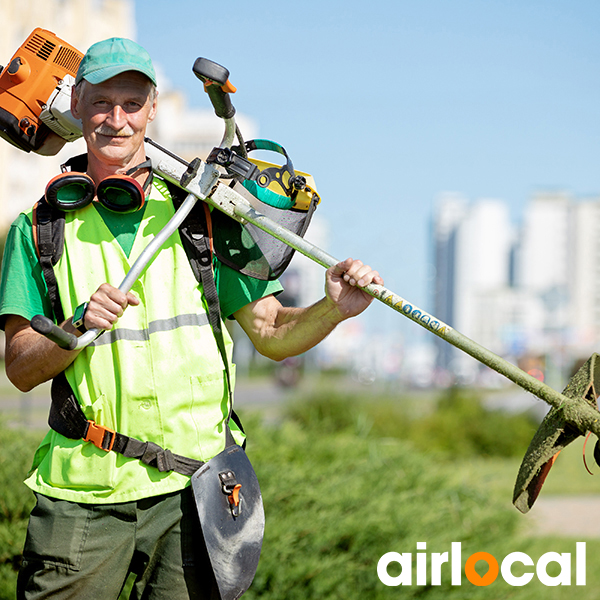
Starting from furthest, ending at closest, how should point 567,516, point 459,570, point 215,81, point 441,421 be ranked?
point 441,421
point 567,516
point 459,570
point 215,81

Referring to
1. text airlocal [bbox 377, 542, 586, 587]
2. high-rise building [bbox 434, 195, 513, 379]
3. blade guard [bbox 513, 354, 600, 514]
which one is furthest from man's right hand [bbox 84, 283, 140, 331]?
high-rise building [bbox 434, 195, 513, 379]

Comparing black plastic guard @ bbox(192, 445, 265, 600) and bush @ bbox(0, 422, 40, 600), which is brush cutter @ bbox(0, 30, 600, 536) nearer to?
black plastic guard @ bbox(192, 445, 265, 600)

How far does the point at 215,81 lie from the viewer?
2156 millimetres

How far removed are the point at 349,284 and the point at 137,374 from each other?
630 millimetres

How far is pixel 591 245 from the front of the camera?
119 metres

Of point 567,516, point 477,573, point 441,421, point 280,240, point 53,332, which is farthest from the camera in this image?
point 441,421

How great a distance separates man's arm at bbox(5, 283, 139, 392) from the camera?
2047 millimetres

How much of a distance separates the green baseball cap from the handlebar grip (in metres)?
0.72

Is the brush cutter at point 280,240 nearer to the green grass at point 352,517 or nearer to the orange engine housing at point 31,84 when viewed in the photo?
the orange engine housing at point 31,84

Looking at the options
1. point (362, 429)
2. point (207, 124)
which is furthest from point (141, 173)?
point (207, 124)

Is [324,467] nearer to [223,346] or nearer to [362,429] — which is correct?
[362,429]

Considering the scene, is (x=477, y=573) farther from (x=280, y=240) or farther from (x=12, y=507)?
(x=280, y=240)

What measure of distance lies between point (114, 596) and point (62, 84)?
1.53m

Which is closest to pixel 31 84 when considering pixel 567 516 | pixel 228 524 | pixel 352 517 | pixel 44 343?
pixel 44 343
